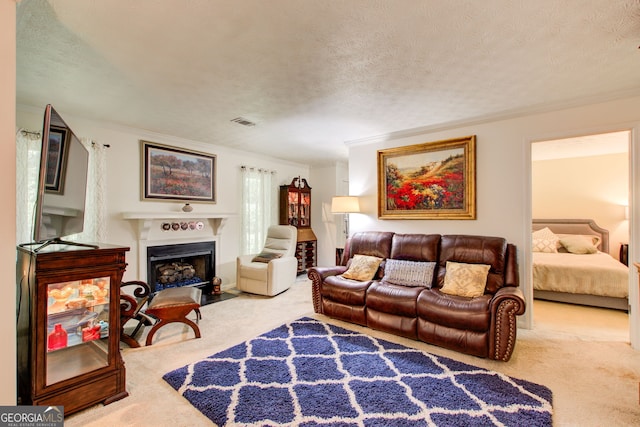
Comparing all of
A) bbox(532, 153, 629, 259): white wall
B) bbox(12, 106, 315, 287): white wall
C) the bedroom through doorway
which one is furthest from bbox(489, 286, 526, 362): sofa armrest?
bbox(532, 153, 629, 259): white wall

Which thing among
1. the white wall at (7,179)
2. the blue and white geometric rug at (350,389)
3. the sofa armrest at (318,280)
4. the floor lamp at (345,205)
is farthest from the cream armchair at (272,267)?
the white wall at (7,179)

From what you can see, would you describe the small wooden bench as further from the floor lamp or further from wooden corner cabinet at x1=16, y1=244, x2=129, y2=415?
the floor lamp

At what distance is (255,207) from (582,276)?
16.4 ft

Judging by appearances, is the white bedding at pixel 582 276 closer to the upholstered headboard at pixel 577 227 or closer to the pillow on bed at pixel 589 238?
the pillow on bed at pixel 589 238

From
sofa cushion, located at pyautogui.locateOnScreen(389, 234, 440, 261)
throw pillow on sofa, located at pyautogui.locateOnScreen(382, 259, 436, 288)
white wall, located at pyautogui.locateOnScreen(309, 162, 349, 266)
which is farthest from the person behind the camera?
white wall, located at pyautogui.locateOnScreen(309, 162, 349, 266)

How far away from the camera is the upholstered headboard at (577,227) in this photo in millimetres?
5250

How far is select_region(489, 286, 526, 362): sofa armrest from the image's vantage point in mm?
2352

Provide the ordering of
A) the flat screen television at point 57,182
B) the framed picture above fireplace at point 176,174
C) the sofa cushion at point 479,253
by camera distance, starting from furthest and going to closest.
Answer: the framed picture above fireplace at point 176,174, the sofa cushion at point 479,253, the flat screen television at point 57,182

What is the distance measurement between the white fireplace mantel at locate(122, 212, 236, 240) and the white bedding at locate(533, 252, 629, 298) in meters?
4.70

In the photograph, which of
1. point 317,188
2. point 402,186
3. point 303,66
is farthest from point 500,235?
point 317,188

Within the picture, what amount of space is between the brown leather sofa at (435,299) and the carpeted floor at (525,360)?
136 millimetres

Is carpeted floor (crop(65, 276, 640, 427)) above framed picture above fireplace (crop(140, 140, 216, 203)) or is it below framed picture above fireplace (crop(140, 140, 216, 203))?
below

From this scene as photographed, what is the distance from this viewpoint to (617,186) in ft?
17.3

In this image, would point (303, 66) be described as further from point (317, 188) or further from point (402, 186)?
point (317, 188)
